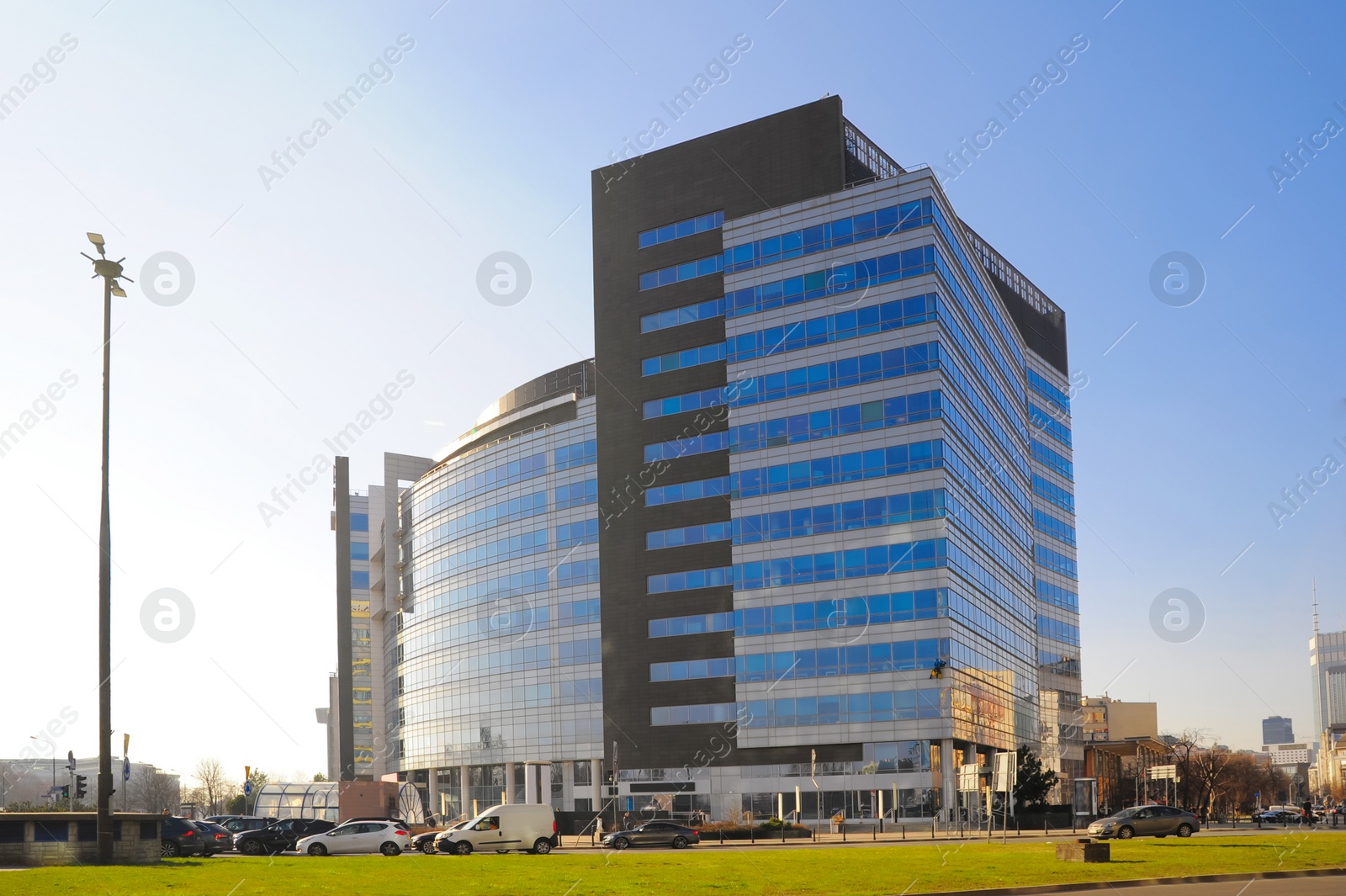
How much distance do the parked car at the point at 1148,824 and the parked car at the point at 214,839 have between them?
39182mm

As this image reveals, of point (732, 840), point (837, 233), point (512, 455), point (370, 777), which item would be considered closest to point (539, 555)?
point (512, 455)

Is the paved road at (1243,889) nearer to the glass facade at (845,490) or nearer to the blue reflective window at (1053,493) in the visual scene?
the glass facade at (845,490)

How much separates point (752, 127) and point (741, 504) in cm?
2879

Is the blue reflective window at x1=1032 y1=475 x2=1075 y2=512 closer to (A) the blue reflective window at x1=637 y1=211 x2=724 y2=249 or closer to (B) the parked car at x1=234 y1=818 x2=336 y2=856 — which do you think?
(A) the blue reflective window at x1=637 y1=211 x2=724 y2=249

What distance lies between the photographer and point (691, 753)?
90.1 m

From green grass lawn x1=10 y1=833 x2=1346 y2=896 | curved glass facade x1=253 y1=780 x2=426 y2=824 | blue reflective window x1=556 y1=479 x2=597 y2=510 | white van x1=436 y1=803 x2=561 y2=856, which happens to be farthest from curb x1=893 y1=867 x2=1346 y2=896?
blue reflective window x1=556 y1=479 x2=597 y2=510

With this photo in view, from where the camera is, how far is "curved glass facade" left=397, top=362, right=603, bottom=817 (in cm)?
10088

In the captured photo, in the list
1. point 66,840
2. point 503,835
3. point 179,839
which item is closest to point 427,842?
point 503,835

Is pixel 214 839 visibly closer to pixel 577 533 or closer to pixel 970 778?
pixel 970 778

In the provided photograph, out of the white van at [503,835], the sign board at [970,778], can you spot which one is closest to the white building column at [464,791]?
the white van at [503,835]

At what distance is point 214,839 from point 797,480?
157ft

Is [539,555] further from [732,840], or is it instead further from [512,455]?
[732,840]

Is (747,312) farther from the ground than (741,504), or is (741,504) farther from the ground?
(747,312)

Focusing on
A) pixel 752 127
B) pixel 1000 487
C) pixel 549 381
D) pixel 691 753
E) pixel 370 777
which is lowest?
pixel 370 777
